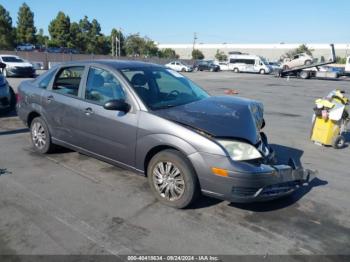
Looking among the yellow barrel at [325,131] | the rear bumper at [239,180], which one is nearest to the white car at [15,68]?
the yellow barrel at [325,131]

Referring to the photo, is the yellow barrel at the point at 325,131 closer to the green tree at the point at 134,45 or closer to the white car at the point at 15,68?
the white car at the point at 15,68

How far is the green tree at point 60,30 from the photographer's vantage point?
66312 millimetres

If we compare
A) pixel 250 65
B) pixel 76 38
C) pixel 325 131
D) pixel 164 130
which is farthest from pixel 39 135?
pixel 76 38

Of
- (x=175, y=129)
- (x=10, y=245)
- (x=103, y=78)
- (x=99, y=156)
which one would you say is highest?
(x=103, y=78)

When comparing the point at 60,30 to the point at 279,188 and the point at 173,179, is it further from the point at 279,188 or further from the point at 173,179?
the point at 279,188

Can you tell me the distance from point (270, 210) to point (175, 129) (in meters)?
1.47

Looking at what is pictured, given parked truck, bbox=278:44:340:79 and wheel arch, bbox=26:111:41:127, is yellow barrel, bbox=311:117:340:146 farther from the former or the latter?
parked truck, bbox=278:44:340:79

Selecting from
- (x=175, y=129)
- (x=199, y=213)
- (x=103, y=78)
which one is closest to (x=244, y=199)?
(x=199, y=213)

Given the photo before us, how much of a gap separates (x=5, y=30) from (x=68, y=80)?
Result: 61.7 meters

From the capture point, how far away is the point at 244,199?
3742mm

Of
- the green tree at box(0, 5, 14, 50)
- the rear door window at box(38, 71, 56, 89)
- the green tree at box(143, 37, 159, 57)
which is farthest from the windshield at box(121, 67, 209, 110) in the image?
the green tree at box(143, 37, 159, 57)

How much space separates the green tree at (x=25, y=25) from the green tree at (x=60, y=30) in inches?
134

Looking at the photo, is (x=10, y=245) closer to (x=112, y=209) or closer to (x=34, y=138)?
(x=112, y=209)

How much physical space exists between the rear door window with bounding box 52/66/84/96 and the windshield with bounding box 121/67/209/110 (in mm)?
909
